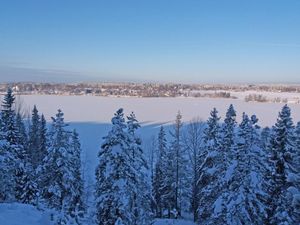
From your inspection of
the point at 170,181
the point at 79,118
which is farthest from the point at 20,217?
the point at 79,118

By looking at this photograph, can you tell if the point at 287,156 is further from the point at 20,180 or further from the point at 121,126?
the point at 20,180

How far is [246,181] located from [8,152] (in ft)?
40.8

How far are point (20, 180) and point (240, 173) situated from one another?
17.8 m

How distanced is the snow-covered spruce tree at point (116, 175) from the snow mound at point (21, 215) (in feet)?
13.8

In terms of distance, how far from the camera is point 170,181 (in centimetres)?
3834

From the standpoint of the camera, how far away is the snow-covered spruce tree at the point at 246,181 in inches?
644

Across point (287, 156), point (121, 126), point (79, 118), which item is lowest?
→ point (79, 118)

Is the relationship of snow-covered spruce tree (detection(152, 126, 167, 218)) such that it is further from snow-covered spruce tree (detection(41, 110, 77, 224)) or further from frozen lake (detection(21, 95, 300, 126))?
frozen lake (detection(21, 95, 300, 126))

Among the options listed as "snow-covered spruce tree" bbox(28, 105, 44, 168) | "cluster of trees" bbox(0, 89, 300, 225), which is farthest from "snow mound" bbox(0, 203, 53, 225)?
"snow-covered spruce tree" bbox(28, 105, 44, 168)

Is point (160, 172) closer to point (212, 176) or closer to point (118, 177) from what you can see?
point (212, 176)

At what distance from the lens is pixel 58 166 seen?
23359mm

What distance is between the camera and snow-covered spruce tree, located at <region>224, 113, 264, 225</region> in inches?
644

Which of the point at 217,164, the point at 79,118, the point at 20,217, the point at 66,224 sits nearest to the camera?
the point at 66,224

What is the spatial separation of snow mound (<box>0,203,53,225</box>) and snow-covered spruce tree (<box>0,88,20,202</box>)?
3.18 metres
